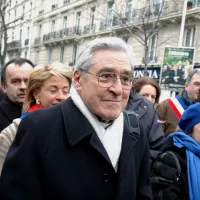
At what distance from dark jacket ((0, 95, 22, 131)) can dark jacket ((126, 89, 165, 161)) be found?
108 centimetres

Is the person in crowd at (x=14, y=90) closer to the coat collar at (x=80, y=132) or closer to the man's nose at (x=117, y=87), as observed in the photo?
the coat collar at (x=80, y=132)

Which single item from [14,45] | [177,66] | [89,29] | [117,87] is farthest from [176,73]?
[14,45]

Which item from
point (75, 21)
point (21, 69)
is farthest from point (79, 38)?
point (21, 69)

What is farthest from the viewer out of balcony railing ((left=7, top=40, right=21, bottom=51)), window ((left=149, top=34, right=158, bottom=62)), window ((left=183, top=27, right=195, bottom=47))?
balcony railing ((left=7, top=40, right=21, bottom=51))

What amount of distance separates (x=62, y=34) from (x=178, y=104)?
28.5 meters

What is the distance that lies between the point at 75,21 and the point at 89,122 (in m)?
29.2

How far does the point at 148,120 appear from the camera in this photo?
3.23m

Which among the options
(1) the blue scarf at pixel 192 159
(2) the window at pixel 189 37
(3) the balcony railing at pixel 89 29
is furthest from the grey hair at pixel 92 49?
(3) the balcony railing at pixel 89 29

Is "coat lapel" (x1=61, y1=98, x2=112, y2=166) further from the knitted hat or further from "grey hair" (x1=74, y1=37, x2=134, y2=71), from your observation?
the knitted hat

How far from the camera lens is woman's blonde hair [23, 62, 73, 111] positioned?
265 centimetres

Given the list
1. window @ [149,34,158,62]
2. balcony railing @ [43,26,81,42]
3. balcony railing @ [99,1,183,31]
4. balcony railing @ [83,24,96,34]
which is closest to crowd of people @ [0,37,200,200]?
balcony railing @ [99,1,183,31]

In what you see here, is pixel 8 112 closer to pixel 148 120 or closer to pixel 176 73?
pixel 148 120

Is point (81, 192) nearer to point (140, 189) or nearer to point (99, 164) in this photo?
point (99, 164)

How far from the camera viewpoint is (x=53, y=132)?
6.17 feet
